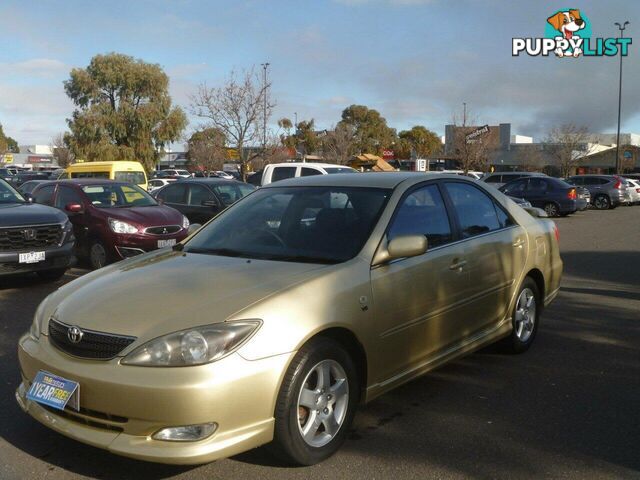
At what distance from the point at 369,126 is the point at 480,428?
64.2m

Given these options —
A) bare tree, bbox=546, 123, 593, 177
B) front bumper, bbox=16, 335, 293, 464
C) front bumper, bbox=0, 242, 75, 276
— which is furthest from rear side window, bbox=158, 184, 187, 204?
bare tree, bbox=546, 123, 593, 177

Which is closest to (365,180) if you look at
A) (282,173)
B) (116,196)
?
(116,196)

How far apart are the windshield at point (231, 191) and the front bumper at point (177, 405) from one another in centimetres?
1007

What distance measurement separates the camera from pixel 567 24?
33750 millimetres

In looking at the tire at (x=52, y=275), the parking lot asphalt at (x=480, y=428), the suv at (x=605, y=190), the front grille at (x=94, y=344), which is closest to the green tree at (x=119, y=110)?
the suv at (x=605, y=190)

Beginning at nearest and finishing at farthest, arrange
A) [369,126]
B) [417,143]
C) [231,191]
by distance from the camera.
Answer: [231,191], [369,126], [417,143]

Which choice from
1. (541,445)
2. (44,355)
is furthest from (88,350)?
(541,445)

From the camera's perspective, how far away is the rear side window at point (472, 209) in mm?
4993

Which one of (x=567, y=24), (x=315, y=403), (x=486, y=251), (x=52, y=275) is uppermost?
(x=567, y=24)

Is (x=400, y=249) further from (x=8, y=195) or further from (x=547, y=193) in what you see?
(x=547, y=193)

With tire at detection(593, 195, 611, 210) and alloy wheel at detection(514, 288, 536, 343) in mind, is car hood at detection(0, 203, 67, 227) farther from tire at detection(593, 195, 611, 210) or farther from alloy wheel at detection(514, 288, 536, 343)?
tire at detection(593, 195, 611, 210)

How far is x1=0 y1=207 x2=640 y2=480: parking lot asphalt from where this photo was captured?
349 centimetres

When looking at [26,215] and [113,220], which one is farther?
[113,220]

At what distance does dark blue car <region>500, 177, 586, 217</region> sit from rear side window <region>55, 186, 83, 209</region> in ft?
54.5
